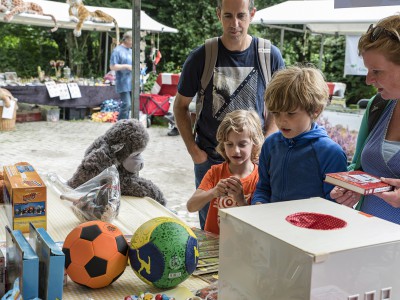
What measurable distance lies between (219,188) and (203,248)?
0.73ft

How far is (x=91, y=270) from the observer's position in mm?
1418

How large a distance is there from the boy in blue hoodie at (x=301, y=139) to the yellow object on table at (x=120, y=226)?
45 cm

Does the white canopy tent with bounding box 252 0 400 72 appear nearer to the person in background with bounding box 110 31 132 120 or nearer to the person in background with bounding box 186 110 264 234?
the person in background with bounding box 110 31 132 120

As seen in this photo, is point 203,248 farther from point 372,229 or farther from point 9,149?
point 9,149

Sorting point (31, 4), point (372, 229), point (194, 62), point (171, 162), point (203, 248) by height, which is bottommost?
point (171, 162)

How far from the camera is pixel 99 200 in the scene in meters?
2.15

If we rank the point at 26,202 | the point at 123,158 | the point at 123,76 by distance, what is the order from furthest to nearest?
the point at 123,76, the point at 123,158, the point at 26,202

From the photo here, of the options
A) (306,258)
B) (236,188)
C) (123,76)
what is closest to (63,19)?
(123,76)

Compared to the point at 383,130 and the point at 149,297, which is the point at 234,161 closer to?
the point at 383,130

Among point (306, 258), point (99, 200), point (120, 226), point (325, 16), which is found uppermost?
point (325, 16)

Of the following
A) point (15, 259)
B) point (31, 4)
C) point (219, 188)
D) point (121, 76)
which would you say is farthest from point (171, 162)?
point (15, 259)

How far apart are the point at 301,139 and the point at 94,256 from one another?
2.52ft

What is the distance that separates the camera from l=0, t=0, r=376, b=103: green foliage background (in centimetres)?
1522

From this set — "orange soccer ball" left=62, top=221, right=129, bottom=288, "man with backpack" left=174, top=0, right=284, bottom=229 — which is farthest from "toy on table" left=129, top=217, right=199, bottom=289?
"man with backpack" left=174, top=0, right=284, bottom=229
